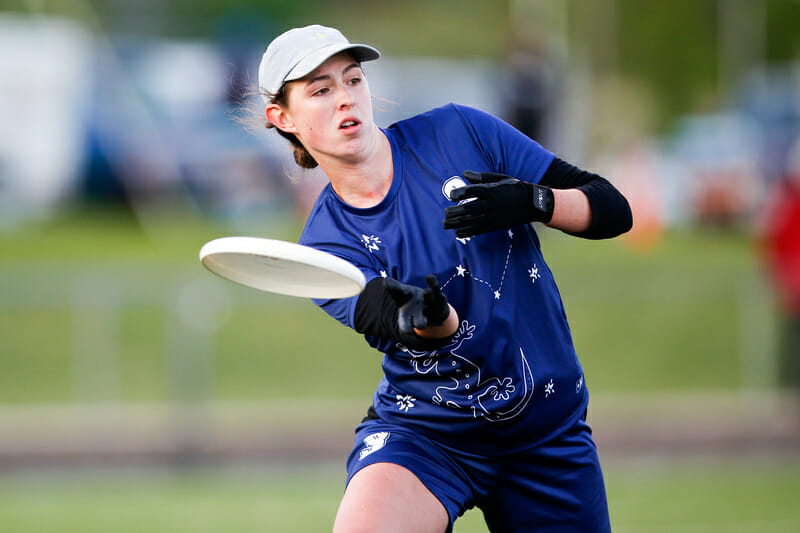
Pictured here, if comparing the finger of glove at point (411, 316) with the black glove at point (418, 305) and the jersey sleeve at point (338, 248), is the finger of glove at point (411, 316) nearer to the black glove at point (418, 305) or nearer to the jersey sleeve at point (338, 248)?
the black glove at point (418, 305)

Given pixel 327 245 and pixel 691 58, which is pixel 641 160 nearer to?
pixel 691 58

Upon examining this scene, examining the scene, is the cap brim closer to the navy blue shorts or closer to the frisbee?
the frisbee

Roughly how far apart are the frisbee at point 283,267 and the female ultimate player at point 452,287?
10 centimetres

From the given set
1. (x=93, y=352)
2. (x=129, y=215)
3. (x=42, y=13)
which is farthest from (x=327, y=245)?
(x=42, y=13)

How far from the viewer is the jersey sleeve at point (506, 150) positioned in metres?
4.07

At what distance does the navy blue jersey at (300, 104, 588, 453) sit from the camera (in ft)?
12.8

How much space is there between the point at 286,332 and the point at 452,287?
25.5 ft

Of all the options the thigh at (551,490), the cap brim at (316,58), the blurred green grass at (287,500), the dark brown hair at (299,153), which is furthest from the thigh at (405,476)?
the blurred green grass at (287,500)

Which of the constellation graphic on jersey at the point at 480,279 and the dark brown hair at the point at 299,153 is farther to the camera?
the dark brown hair at the point at 299,153

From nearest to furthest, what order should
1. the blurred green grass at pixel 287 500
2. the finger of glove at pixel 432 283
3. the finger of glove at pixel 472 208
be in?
1. the finger of glove at pixel 432 283
2. the finger of glove at pixel 472 208
3. the blurred green grass at pixel 287 500

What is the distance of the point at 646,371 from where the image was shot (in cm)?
1143

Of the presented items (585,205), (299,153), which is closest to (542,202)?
(585,205)

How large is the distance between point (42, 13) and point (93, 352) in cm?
739

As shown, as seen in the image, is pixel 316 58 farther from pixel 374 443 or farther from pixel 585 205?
pixel 374 443
